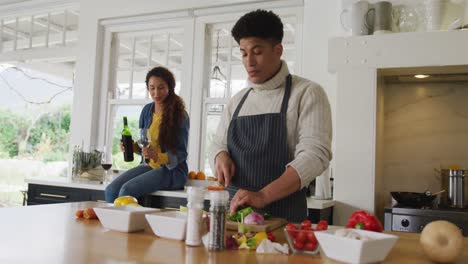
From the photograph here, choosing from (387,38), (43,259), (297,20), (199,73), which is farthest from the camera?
(199,73)

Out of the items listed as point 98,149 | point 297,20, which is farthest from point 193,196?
point 98,149

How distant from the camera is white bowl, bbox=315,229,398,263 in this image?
2.96 ft

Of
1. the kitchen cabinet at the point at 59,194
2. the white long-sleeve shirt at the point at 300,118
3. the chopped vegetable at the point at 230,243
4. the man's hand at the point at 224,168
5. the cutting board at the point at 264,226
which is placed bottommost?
the kitchen cabinet at the point at 59,194

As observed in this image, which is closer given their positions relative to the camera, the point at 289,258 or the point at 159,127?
the point at 289,258

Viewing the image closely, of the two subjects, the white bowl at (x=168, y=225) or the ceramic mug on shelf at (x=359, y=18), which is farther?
the ceramic mug on shelf at (x=359, y=18)

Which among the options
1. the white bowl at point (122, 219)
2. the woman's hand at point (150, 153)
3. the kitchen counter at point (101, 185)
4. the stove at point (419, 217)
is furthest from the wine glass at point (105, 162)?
the white bowl at point (122, 219)

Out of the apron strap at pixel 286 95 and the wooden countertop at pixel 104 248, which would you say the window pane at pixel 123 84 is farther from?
the wooden countertop at pixel 104 248

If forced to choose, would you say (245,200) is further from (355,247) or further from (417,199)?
(417,199)

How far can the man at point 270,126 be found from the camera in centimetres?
165

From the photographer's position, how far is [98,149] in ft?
13.0

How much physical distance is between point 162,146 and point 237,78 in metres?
1.06

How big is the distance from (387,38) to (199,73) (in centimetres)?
171

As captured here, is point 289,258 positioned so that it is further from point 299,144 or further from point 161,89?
point 161,89

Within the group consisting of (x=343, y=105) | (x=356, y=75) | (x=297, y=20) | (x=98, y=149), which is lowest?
(x=98, y=149)
